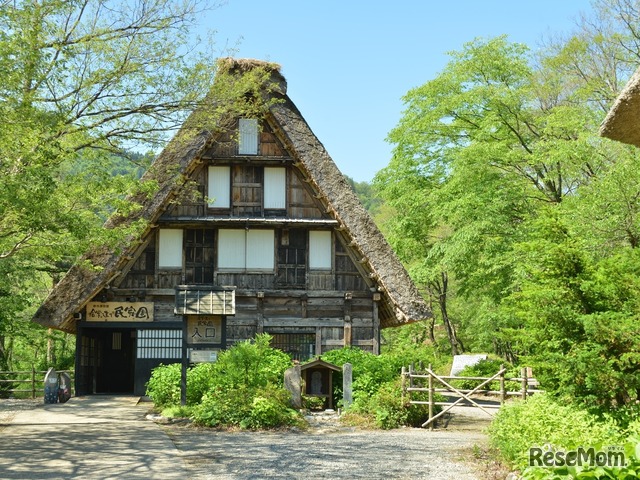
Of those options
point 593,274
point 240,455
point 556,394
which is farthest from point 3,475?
point 593,274

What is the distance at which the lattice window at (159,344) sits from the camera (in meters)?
23.0

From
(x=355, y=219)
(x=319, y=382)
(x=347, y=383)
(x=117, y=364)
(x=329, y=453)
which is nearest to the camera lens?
(x=329, y=453)

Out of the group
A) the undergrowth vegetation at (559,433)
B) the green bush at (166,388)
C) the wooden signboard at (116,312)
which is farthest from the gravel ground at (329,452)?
the wooden signboard at (116,312)

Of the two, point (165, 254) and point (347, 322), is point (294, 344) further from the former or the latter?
point (165, 254)

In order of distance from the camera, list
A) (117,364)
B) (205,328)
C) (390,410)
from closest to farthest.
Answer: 1. (390,410)
2. (205,328)
3. (117,364)

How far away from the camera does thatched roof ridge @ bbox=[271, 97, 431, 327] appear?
22.7 metres

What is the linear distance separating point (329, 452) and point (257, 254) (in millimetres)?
11017

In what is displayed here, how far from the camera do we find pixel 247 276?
23.7 meters

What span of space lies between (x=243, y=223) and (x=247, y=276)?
1.62 metres

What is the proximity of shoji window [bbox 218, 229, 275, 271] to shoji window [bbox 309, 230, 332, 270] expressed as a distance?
118 cm

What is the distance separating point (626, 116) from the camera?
6.67 m

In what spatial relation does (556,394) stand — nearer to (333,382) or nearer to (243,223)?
(333,382)

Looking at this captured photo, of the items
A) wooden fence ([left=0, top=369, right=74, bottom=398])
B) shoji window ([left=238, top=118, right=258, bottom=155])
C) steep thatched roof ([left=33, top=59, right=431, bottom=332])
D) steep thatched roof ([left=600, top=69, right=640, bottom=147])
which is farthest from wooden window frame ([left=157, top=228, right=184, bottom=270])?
steep thatched roof ([left=600, top=69, right=640, bottom=147])

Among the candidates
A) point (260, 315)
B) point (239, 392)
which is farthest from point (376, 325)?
point (239, 392)
